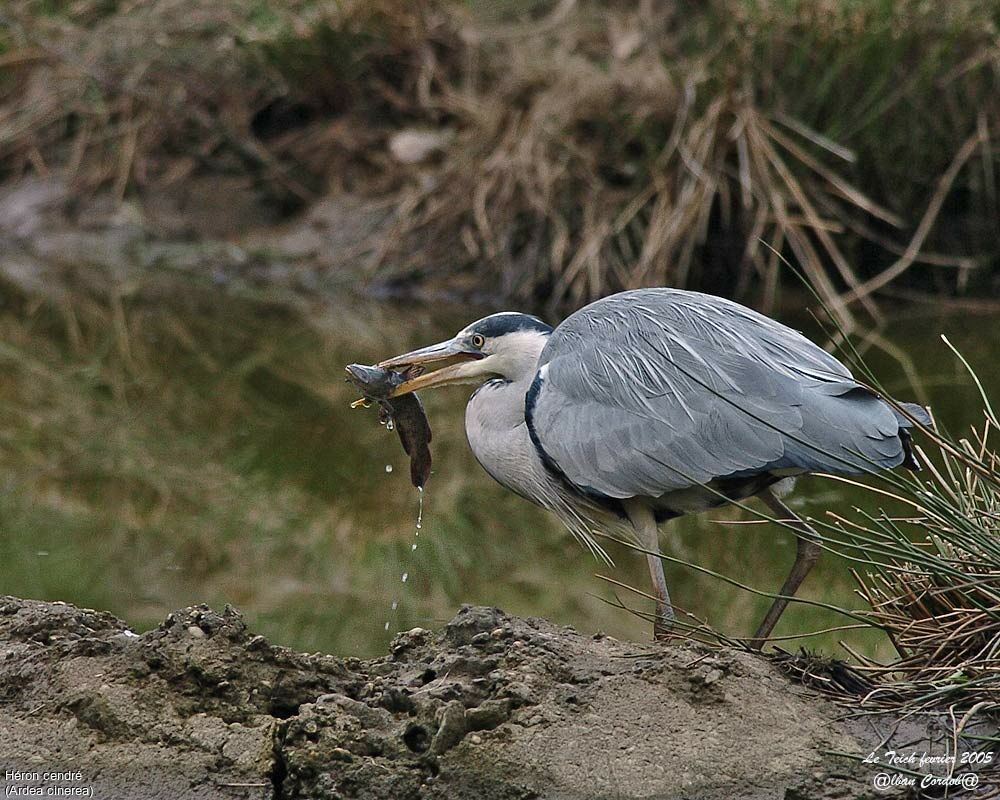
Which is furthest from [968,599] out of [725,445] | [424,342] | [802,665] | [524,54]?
[524,54]

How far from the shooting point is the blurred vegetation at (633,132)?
34.9ft

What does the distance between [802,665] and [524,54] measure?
9163 mm

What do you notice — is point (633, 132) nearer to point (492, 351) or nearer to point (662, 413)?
point (492, 351)

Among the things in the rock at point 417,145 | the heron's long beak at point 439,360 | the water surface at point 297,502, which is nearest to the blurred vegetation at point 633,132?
the rock at point 417,145

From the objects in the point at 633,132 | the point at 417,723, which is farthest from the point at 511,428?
the point at 633,132

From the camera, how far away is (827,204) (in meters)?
10.7

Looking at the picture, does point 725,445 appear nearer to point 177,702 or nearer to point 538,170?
point 177,702

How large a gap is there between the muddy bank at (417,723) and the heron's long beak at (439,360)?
1.32 m

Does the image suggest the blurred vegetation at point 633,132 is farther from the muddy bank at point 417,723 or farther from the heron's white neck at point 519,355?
the muddy bank at point 417,723

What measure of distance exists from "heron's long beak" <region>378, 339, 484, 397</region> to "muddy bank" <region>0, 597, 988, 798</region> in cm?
132

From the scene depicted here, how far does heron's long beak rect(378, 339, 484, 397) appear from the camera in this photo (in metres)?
5.05

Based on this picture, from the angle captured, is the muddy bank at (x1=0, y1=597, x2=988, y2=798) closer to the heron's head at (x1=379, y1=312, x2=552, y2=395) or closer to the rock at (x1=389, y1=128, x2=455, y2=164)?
the heron's head at (x1=379, y1=312, x2=552, y2=395)

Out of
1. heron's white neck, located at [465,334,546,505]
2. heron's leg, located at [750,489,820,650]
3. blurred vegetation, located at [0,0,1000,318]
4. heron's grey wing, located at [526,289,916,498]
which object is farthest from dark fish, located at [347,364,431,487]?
blurred vegetation, located at [0,0,1000,318]

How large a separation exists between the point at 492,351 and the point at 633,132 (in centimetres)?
620
